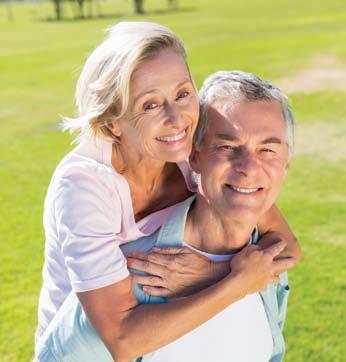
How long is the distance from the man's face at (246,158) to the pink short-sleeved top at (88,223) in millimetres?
333

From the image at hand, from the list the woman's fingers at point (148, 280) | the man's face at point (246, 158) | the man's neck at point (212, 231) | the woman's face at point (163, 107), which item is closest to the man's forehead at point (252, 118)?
the man's face at point (246, 158)

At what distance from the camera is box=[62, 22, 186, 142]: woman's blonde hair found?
2.24m

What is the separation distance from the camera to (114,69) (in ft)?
7.44

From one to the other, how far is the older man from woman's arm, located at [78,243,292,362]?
0.09 m

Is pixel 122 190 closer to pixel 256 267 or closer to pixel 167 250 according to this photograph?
pixel 167 250

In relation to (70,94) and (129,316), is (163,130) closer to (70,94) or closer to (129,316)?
(129,316)

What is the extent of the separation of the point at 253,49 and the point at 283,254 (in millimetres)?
20540

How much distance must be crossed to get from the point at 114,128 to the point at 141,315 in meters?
0.72

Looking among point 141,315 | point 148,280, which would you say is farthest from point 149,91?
point 141,315

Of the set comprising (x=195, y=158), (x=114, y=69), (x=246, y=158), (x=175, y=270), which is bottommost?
(x=175, y=270)

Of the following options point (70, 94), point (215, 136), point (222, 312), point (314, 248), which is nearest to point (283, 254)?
point (222, 312)

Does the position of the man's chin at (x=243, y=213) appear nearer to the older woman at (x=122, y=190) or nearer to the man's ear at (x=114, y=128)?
the older woman at (x=122, y=190)

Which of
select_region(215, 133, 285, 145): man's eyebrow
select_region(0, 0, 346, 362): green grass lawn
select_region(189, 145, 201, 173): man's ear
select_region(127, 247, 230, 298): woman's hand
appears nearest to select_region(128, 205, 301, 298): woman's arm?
select_region(127, 247, 230, 298): woman's hand

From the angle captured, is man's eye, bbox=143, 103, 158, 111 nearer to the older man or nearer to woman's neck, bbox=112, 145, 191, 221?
the older man
